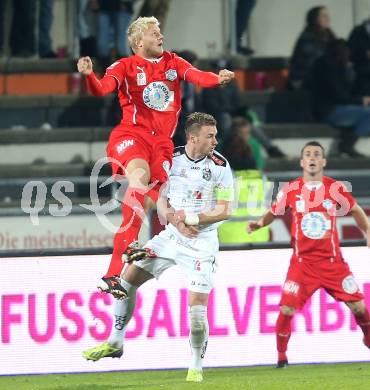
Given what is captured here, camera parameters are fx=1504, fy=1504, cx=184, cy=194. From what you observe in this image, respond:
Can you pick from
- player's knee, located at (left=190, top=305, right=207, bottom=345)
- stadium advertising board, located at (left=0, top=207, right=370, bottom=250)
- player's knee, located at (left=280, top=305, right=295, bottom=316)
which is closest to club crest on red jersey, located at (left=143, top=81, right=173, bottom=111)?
player's knee, located at (left=190, top=305, right=207, bottom=345)

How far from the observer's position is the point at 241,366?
13242 mm

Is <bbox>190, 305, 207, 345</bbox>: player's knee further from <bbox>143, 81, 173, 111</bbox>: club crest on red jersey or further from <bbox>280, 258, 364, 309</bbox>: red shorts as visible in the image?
<bbox>143, 81, 173, 111</bbox>: club crest on red jersey

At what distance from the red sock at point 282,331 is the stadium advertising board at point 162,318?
1.69 ft

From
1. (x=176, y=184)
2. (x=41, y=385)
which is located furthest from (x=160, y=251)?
(x=41, y=385)

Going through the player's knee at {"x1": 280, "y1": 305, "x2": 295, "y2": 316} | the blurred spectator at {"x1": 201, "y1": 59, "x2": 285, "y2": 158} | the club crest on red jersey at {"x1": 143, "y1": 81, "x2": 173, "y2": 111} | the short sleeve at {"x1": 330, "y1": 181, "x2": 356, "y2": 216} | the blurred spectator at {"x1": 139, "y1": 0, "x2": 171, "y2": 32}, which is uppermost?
the blurred spectator at {"x1": 139, "y1": 0, "x2": 171, "y2": 32}

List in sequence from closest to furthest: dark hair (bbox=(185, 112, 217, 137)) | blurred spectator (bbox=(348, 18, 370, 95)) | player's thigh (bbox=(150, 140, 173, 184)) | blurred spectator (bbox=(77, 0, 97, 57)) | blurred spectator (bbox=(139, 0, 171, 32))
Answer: player's thigh (bbox=(150, 140, 173, 184)) < dark hair (bbox=(185, 112, 217, 137)) < blurred spectator (bbox=(348, 18, 370, 95)) < blurred spectator (bbox=(139, 0, 171, 32)) < blurred spectator (bbox=(77, 0, 97, 57))

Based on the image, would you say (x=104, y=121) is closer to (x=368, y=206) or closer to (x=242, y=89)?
(x=242, y=89)

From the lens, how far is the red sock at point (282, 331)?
1265 centimetres

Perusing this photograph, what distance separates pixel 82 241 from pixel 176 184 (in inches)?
175

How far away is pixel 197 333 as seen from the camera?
11781 mm

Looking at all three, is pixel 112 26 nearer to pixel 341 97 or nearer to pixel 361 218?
pixel 341 97

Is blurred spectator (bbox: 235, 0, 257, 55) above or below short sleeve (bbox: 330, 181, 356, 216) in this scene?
above

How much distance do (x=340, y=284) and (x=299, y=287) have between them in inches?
13.5

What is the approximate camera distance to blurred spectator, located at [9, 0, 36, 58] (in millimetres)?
18094
